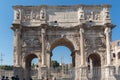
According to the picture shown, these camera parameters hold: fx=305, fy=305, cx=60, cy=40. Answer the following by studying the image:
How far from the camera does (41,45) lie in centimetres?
2652

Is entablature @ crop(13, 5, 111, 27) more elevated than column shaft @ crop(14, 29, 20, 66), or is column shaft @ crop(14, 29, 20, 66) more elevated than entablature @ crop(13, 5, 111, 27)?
entablature @ crop(13, 5, 111, 27)

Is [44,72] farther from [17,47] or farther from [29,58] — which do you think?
[29,58]

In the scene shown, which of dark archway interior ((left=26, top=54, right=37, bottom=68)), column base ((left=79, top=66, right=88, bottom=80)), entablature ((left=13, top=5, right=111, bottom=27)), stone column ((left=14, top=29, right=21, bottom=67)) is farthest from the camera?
dark archway interior ((left=26, top=54, right=37, bottom=68))

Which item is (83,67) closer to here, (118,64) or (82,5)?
(82,5)

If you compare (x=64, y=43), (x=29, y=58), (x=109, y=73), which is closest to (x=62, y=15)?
(x=64, y=43)

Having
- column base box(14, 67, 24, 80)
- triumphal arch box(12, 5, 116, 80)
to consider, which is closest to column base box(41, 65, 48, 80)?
triumphal arch box(12, 5, 116, 80)

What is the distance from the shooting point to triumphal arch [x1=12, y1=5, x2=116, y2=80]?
26.2m

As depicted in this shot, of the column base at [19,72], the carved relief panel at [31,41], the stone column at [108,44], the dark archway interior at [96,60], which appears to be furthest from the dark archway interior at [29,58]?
the stone column at [108,44]

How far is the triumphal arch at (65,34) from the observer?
26234 mm

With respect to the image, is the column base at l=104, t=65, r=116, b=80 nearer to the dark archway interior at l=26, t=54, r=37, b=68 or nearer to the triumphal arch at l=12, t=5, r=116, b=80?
the triumphal arch at l=12, t=5, r=116, b=80

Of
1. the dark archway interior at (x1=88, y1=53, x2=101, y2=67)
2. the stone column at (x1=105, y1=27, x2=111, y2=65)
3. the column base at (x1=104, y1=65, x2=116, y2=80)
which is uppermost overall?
the stone column at (x1=105, y1=27, x2=111, y2=65)

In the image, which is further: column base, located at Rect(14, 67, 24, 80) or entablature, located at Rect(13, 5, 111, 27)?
entablature, located at Rect(13, 5, 111, 27)

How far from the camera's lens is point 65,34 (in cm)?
2688

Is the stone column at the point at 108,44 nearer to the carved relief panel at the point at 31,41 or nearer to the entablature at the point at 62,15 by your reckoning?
the entablature at the point at 62,15
